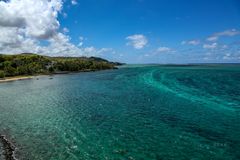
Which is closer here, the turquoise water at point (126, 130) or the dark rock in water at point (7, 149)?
the dark rock in water at point (7, 149)

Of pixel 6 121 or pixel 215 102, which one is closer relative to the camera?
pixel 6 121

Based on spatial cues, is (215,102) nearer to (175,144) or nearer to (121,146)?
(175,144)

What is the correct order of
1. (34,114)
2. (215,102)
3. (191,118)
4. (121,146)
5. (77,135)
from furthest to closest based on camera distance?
(215,102), (34,114), (191,118), (77,135), (121,146)

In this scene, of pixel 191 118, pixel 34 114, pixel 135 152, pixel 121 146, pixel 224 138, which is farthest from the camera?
pixel 34 114

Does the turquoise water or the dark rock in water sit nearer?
the dark rock in water

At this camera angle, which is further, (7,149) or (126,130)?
(126,130)

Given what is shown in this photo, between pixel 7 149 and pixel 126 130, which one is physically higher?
pixel 126 130

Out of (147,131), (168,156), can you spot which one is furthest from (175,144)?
(147,131)
